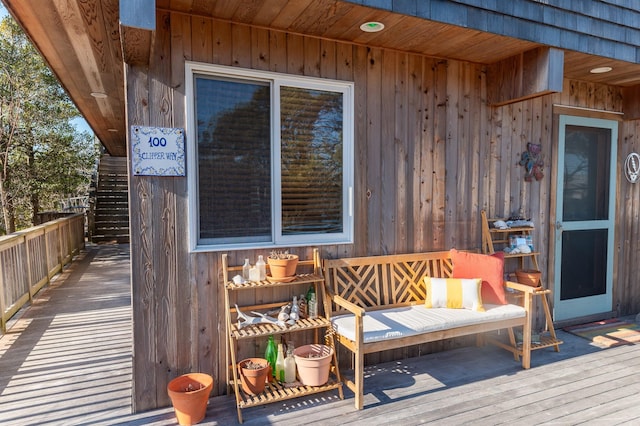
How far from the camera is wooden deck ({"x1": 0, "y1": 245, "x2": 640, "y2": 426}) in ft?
7.48

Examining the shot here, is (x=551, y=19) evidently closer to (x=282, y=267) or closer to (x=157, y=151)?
(x=282, y=267)

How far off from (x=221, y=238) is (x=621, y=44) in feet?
11.6

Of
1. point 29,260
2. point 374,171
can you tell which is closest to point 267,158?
point 374,171

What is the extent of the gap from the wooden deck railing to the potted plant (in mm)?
2980

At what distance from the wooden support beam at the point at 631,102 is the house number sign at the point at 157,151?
4.49 m

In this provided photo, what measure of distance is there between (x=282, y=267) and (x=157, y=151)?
1.07m

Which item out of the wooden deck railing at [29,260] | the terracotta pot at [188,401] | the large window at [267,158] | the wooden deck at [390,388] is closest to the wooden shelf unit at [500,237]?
the wooden deck at [390,388]

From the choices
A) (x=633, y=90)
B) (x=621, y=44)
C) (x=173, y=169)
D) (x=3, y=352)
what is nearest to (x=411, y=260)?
(x=173, y=169)

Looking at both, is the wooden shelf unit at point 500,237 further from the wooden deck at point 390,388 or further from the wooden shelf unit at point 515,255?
the wooden deck at point 390,388

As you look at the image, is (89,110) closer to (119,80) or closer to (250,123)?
(119,80)

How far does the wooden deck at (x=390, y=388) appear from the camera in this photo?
228cm

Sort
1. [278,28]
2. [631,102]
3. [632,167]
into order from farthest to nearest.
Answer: [632,167] → [631,102] → [278,28]

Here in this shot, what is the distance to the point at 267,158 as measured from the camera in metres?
2.73

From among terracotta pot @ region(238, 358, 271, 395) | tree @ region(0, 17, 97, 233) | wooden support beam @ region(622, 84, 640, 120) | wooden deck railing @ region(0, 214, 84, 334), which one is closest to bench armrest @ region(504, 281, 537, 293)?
terracotta pot @ region(238, 358, 271, 395)
